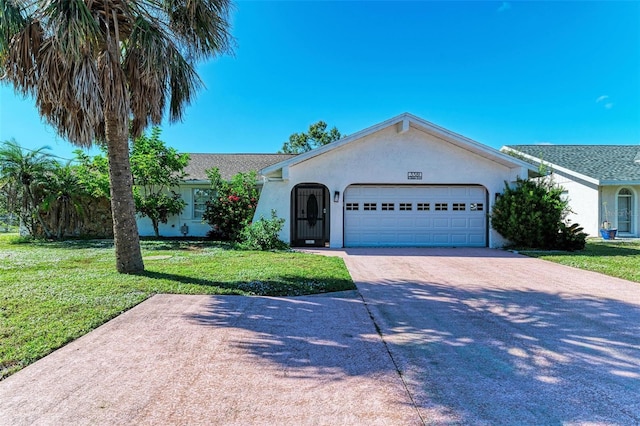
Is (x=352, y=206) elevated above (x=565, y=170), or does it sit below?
below

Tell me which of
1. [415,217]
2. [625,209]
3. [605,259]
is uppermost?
[625,209]

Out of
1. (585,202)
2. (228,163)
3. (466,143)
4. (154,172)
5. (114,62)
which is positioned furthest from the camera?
(228,163)

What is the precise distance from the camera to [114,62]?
6375mm

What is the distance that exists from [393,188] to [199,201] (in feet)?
29.4

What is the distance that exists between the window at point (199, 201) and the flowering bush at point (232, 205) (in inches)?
82.0

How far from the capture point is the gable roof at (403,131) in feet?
39.9

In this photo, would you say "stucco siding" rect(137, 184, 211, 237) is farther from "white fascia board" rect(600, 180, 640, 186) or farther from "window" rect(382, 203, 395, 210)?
"white fascia board" rect(600, 180, 640, 186)

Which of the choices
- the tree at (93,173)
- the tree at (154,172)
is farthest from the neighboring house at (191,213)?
the tree at (93,173)

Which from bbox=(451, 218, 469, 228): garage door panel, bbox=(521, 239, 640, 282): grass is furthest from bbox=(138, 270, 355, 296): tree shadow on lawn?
bbox=(451, 218, 469, 228): garage door panel

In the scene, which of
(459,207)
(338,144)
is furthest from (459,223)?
(338,144)

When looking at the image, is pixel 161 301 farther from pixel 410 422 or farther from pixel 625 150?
pixel 625 150

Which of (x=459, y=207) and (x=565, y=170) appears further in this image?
(x=565, y=170)

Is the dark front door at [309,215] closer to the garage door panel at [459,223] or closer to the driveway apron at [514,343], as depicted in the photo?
the garage door panel at [459,223]

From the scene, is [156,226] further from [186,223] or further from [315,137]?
[315,137]
